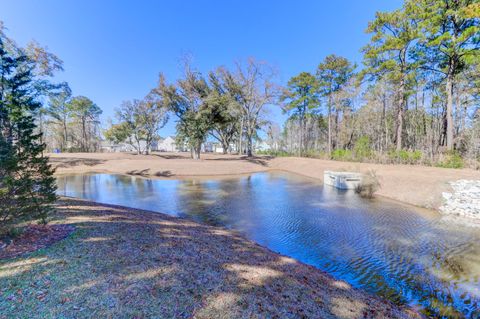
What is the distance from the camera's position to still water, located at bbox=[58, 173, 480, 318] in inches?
154

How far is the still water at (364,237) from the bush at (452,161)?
5.35 meters

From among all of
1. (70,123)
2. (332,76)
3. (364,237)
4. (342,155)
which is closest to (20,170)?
(364,237)

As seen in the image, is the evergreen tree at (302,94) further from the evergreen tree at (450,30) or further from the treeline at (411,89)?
the evergreen tree at (450,30)

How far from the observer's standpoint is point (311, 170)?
67.9ft

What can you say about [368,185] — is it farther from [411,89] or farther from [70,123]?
[70,123]

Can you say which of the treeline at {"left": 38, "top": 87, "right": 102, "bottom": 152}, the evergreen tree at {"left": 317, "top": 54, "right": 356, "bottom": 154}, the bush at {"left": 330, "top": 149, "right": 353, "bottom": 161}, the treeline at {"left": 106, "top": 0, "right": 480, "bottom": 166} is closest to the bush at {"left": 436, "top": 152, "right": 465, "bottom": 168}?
the treeline at {"left": 106, "top": 0, "right": 480, "bottom": 166}

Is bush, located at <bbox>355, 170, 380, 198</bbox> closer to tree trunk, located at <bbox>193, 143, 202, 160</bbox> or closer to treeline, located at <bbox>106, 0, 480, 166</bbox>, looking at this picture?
treeline, located at <bbox>106, 0, 480, 166</bbox>

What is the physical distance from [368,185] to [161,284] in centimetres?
1343

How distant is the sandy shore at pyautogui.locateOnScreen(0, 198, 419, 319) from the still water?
36.2 inches

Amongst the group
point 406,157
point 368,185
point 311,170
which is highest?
point 406,157

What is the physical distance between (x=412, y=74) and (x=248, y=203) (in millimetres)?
16939

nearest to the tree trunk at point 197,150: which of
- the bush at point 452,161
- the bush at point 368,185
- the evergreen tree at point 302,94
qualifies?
the evergreen tree at point 302,94

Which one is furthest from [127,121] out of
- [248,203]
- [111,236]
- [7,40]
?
[111,236]

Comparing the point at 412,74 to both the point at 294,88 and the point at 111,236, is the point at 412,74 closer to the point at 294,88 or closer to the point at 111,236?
the point at 294,88
